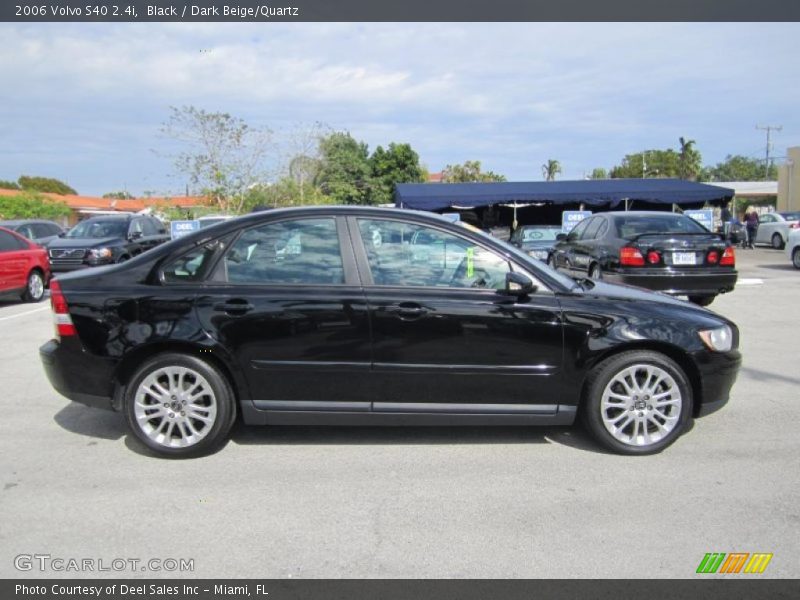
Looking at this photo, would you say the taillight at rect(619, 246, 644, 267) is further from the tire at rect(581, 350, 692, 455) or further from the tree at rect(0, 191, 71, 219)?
the tree at rect(0, 191, 71, 219)

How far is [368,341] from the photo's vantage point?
4059 mm

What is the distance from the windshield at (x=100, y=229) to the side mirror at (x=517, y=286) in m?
13.9

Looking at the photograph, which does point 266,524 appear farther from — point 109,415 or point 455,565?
point 109,415

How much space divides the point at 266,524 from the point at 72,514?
1099mm

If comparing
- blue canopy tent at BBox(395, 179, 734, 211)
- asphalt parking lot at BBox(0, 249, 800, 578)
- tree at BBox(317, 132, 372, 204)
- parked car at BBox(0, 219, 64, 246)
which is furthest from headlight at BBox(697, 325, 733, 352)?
tree at BBox(317, 132, 372, 204)

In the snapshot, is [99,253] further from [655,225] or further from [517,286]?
[517,286]

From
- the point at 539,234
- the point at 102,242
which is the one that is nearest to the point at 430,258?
the point at 102,242

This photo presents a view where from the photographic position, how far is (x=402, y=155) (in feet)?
184

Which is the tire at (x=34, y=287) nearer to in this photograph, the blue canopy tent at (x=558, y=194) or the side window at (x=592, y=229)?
the side window at (x=592, y=229)

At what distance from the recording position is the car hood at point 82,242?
1445cm

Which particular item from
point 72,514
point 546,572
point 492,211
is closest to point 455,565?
point 546,572

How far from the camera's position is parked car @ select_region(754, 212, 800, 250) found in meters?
25.8

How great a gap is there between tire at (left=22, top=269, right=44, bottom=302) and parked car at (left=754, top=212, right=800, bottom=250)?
1035 inches

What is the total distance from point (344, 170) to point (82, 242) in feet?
113
